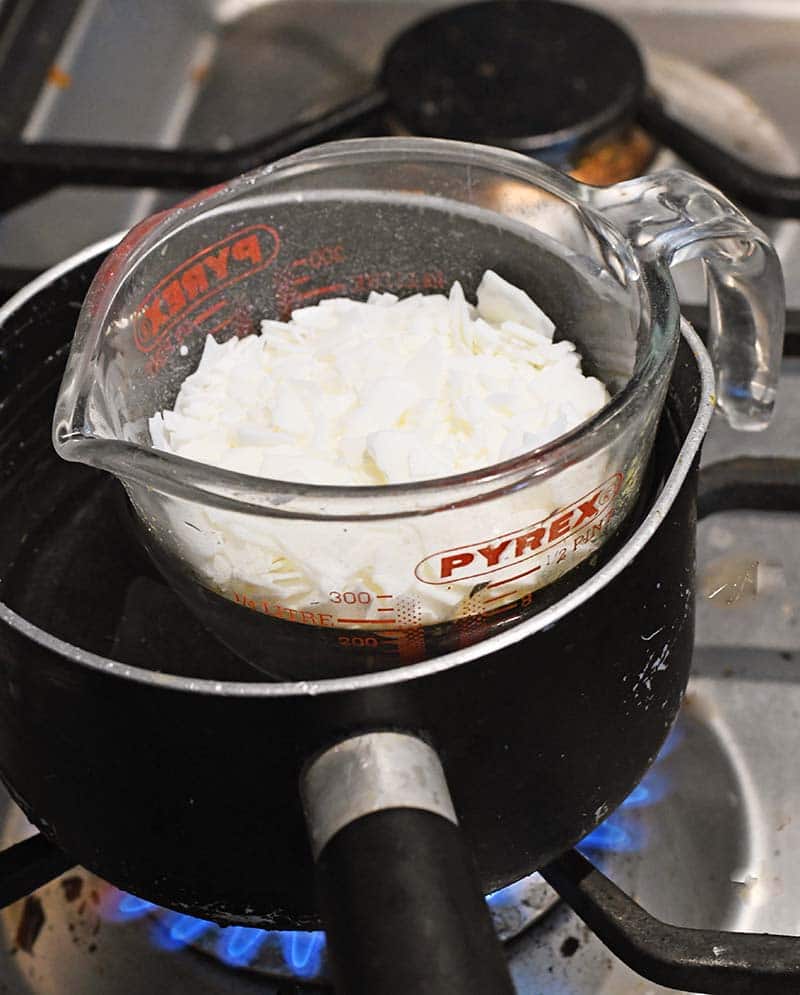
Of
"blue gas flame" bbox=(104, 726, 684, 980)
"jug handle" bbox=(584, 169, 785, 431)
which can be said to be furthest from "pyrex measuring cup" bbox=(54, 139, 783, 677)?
"blue gas flame" bbox=(104, 726, 684, 980)

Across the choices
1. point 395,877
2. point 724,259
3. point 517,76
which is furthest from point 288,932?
point 517,76

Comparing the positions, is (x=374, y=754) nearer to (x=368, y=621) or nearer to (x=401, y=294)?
(x=368, y=621)

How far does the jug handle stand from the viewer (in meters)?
0.47

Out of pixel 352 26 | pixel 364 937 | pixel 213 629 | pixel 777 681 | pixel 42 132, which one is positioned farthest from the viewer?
pixel 352 26

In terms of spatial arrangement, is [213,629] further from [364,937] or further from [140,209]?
[140,209]

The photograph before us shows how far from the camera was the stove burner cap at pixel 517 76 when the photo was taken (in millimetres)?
741

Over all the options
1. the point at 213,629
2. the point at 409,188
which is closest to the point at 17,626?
the point at 213,629

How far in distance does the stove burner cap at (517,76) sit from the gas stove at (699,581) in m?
0.07

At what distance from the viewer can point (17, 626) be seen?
0.41m

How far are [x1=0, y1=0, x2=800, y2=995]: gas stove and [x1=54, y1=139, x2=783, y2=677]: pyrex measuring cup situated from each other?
129 millimetres

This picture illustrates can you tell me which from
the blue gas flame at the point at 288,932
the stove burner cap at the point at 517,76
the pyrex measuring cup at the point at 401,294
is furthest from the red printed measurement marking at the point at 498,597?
the stove burner cap at the point at 517,76

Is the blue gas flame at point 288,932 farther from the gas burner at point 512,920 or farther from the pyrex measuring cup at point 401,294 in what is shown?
the pyrex measuring cup at point 401,294

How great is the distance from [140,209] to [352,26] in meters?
0.22

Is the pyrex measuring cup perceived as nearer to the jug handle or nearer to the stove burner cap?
the jug handle
